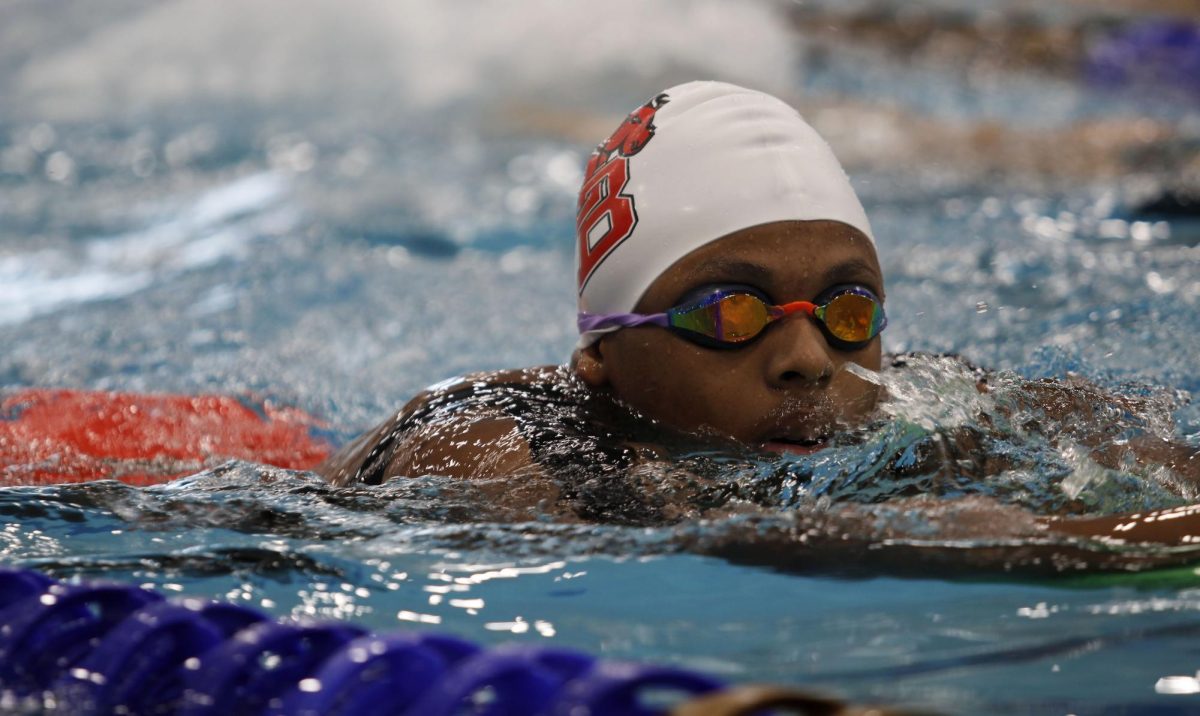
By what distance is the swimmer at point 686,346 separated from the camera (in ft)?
7.77

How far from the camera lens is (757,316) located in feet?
7.90

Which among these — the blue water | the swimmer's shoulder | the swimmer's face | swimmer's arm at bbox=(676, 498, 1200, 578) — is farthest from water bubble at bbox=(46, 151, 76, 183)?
swimmer's arm at bbox=(676, 498, 1200, 578)

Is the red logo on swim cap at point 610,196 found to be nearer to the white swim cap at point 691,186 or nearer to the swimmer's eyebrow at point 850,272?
the white swim cap at point 691,186

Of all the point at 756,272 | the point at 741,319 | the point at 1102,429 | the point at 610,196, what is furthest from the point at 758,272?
the point at 1102,429

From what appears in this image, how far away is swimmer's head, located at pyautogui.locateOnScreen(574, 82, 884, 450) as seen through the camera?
2414mm

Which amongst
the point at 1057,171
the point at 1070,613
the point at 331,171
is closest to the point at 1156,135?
the point at 1057,171

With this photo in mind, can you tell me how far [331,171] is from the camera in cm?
712

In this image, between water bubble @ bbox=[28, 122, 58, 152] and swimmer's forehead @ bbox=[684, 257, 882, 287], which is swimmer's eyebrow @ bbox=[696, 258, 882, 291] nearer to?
swimmer's forehead @ bbox=[684, 257, 882, 287]

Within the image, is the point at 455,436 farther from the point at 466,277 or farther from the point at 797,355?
the point at 466,277

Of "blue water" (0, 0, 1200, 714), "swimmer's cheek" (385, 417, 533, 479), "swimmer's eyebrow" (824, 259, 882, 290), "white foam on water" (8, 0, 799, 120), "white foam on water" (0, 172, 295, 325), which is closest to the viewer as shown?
"blue water" (0, 0, 1200, 714)

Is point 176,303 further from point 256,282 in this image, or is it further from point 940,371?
point 940,371

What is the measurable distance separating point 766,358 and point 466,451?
0.59 meters

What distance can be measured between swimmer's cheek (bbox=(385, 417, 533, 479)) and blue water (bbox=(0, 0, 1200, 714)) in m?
0.12

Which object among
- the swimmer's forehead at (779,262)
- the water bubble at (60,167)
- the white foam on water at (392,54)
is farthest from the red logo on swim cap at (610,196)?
the white foam on water at (392,54)
